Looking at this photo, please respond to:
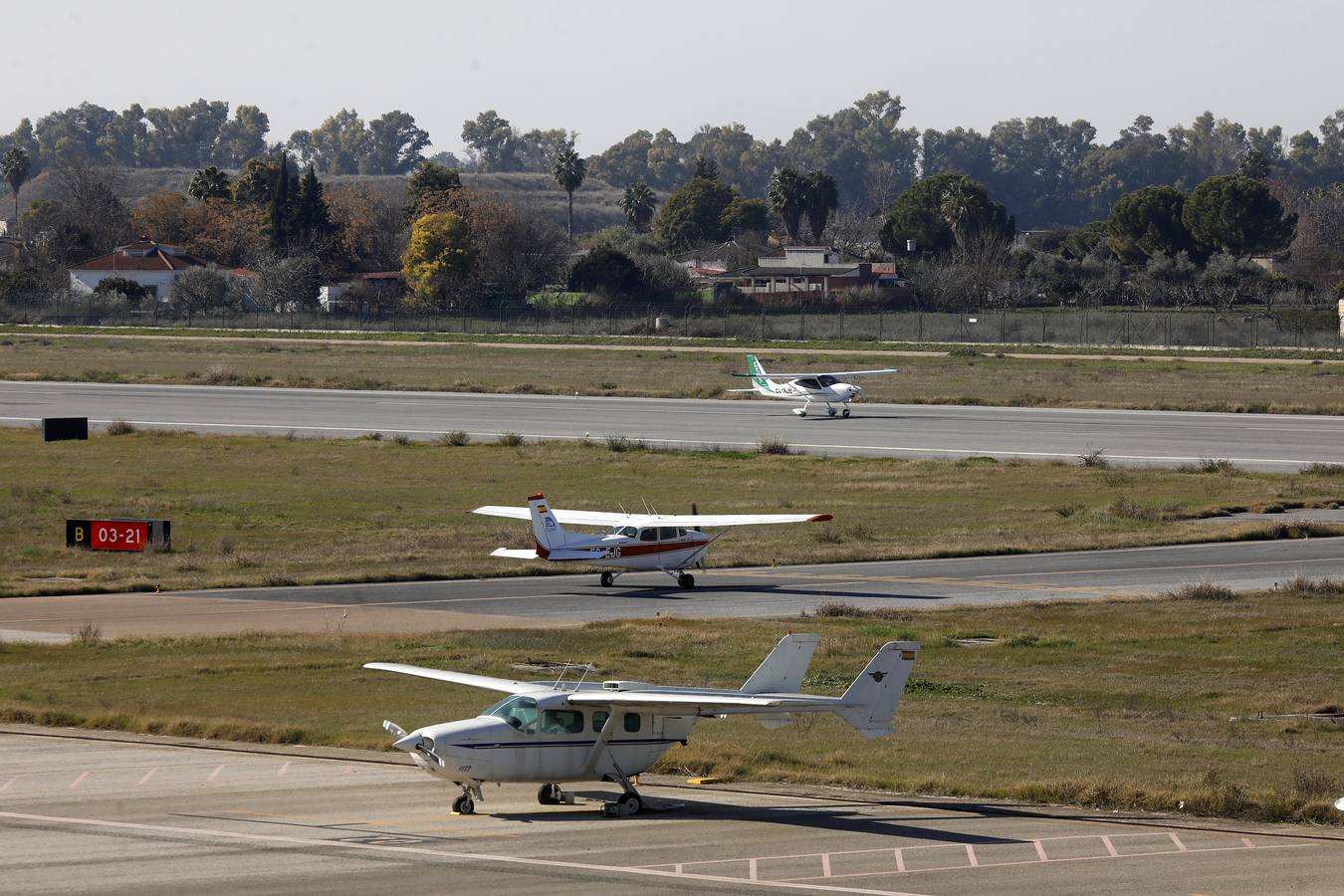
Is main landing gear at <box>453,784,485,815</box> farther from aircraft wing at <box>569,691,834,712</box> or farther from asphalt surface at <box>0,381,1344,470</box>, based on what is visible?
asphalt surface at <box>0,381,1344,470</box>

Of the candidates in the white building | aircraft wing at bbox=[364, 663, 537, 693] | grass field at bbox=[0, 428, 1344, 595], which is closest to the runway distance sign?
grass field at bbox=[0, 428, 1344, 595]

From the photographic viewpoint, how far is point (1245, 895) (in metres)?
18.7

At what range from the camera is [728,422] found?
268 ft

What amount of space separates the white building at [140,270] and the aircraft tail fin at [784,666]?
523ft

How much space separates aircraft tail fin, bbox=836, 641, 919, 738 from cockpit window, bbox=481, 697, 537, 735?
4415mm

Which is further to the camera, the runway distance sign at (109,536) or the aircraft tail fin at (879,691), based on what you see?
the runway distance sign at (109,536)

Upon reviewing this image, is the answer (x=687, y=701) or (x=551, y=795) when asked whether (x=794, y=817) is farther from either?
(x=551, y=795)

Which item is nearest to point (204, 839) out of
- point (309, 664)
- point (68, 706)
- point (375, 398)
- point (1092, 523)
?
point (68, 706)

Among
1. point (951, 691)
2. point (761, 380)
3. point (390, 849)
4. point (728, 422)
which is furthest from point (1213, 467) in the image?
point (390, 849)

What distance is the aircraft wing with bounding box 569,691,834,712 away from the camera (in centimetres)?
2130

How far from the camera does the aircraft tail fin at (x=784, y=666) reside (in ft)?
74.6

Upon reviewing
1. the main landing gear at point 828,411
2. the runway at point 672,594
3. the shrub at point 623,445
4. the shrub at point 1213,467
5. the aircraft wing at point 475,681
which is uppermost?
the aircraft wing at point 475,681

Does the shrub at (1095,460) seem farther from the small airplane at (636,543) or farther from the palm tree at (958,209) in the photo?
the palm tree at (958,209)

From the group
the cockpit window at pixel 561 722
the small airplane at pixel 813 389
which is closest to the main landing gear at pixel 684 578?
the cockpit window at pixel 561 722
